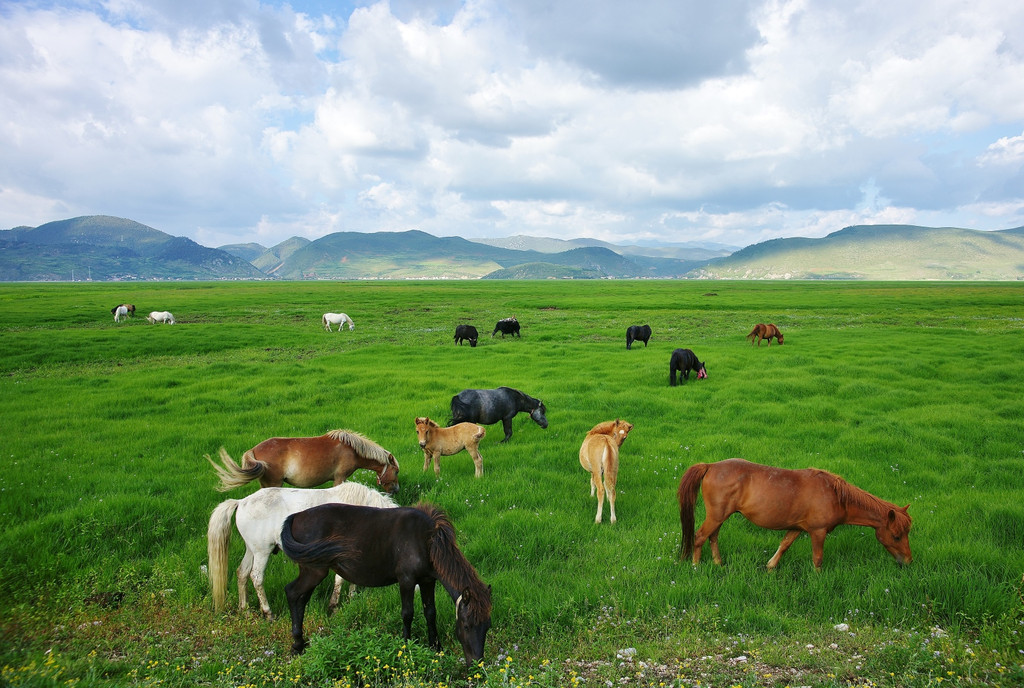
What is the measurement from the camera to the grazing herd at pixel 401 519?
4.96 meters

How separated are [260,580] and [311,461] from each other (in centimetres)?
228

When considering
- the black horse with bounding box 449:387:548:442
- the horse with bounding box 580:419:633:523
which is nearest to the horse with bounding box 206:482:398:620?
the horse with bounding box 580:419:633:523

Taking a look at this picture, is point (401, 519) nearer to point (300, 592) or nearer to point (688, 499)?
point (300, 592)

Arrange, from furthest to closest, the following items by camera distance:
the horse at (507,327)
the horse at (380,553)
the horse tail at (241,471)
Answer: the horse at (507,327) → the horse tail at (241,471) → the horse at (380,553)

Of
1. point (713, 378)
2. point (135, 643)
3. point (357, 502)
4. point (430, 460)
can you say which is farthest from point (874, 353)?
point (135, 643)

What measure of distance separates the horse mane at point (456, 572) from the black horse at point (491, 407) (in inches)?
250

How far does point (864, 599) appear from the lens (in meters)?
5.57

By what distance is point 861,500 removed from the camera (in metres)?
6.15

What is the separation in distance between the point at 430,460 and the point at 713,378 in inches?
507

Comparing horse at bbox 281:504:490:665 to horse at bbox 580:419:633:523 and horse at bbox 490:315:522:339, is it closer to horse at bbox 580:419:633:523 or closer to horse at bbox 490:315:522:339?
horse at bbox 580:419:633:523

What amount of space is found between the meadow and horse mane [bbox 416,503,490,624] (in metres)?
A: 0.49

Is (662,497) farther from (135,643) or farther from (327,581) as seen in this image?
(135,643)

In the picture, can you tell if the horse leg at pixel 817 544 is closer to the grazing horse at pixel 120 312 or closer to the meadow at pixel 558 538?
the meadow at pixel 558 538

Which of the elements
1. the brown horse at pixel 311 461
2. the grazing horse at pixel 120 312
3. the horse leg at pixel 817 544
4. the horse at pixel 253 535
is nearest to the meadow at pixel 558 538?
the horse leg at pixel 817 544
